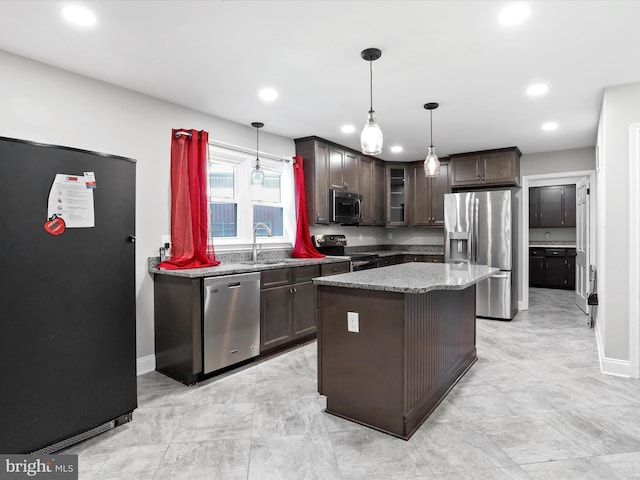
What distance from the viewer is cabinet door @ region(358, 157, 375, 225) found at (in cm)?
565

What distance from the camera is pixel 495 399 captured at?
267 centimetres

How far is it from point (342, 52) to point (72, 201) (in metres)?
1.95

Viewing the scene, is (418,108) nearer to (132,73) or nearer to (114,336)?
(132,73)

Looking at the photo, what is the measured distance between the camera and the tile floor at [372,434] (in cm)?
188

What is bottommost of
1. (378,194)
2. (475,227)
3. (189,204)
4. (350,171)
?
(475,227)

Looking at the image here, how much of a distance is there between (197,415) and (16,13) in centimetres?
267

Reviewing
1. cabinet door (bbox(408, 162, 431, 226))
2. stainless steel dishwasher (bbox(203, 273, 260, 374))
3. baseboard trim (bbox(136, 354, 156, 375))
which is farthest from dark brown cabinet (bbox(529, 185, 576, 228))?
baseboard trim (bbox(136, 354, 156, 375))

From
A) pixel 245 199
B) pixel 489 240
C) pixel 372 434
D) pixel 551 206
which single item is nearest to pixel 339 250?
pixel 245 199

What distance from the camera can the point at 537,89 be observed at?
10.6 feet

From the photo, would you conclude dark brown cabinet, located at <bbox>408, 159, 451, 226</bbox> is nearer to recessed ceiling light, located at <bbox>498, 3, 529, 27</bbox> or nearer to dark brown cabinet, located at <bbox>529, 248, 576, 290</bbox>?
dark brown cabinet, located at <bbox>529, 248, 576, 290</bbox>

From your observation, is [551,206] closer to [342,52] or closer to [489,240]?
[489,240]

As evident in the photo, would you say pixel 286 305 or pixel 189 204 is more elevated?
pixel 189 204

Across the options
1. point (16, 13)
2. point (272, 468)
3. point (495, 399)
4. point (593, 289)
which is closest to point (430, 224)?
point (593, 289)

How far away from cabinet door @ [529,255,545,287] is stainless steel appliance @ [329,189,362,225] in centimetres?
483
